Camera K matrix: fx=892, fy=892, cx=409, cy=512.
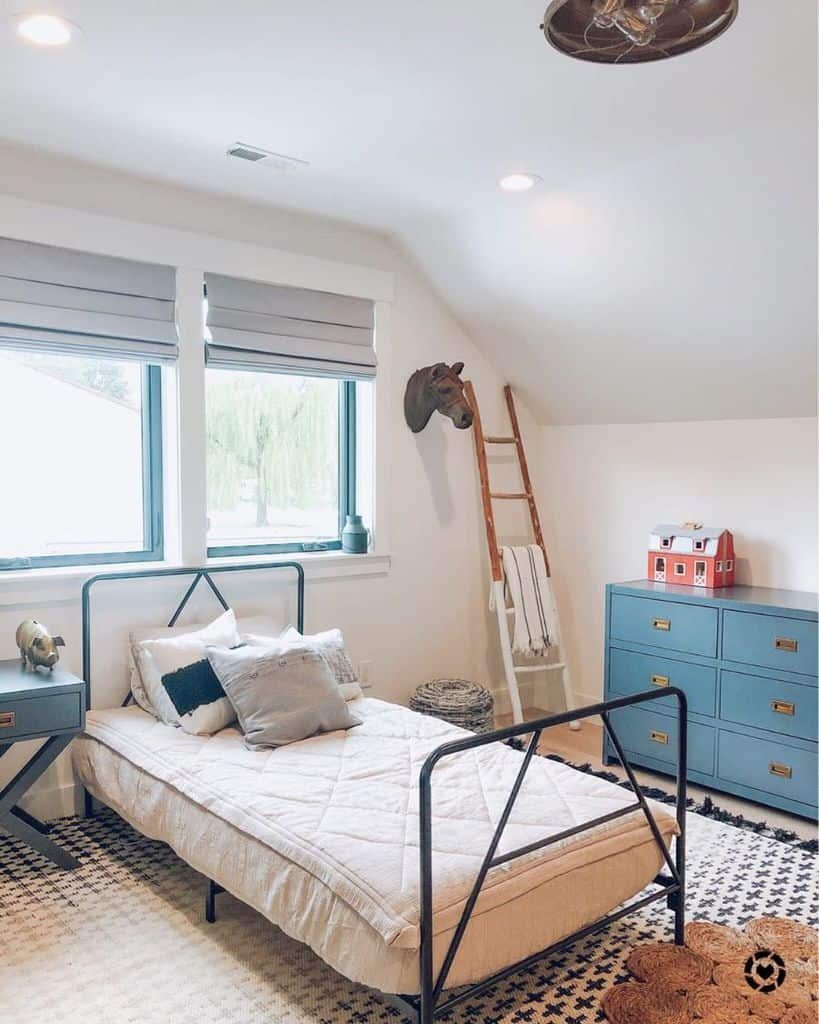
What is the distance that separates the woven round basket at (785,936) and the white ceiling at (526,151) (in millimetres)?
2075

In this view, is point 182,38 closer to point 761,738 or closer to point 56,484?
point 56,484

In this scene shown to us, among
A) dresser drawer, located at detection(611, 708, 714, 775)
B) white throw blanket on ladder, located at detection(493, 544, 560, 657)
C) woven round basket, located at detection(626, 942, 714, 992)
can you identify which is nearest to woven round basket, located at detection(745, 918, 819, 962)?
woven round basket, located at detection(626, 942, 714, 992)

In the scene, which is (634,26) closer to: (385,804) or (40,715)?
(385,804)

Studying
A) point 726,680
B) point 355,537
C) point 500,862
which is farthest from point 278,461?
point 500,862

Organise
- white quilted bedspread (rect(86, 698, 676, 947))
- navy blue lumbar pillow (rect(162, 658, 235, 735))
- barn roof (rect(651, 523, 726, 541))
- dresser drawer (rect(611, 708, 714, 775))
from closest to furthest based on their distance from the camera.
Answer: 1. white quilted bedspread (rect(86, 698, 676, 947))
2. navy blue lumbar pillow (rect(162, 658, 235, 735))
3. dresser drawer (rect(611, 708, 714, 775))
4. barn roof (rect(651, 523, 726, 541))

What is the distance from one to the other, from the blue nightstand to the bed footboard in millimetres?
1334

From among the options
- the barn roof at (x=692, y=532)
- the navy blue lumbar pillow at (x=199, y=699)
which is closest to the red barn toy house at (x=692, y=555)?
the barn roof at (x=692, y=532)

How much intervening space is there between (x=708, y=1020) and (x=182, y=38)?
9.18 feet

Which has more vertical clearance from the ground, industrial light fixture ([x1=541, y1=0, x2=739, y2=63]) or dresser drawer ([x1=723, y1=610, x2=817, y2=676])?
industrial light fixture ([x1=541, y1=0, x2=739, y2=63])

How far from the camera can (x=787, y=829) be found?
3305 millimetres

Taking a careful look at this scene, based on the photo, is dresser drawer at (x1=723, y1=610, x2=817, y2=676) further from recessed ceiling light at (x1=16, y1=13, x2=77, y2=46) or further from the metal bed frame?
recessed ceiling light at (x1=16, y1=13, x2=77, y2=46)

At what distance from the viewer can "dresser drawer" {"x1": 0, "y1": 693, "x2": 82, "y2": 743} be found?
2.77 m

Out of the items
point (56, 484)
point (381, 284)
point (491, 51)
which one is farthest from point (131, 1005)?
point (381, 284)
